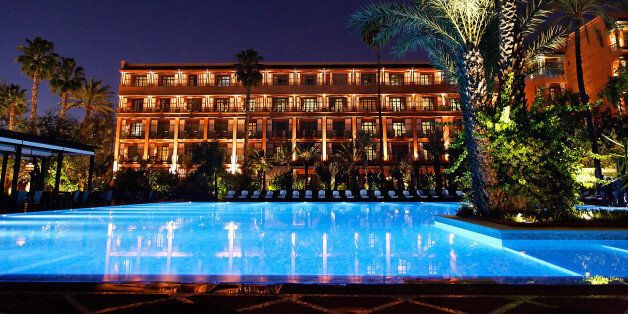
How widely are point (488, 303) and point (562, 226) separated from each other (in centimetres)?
646

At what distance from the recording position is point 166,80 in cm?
5309

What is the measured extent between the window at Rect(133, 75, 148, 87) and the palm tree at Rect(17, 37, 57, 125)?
58.9ft

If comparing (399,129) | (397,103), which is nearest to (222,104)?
(397,103)

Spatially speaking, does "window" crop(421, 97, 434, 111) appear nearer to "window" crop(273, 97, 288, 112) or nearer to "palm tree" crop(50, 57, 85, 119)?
"window" crop(273, 97, 288, 112)

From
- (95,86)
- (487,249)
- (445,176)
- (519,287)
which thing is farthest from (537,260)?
(95,86)

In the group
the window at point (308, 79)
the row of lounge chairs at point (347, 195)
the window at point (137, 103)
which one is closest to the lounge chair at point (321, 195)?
the row of lounge chairs at point (347, 195)

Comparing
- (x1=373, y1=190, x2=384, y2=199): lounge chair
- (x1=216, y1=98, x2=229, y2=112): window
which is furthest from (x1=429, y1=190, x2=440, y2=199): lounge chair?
(x1=216, y1=98, x2=229, y2=112): window

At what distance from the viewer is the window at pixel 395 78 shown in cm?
5169

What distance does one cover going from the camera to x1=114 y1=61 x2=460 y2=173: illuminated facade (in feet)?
165

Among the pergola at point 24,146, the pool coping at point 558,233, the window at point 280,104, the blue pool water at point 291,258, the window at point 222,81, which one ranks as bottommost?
the blue pool water at point 291,258

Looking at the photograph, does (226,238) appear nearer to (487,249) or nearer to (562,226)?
(487,249)

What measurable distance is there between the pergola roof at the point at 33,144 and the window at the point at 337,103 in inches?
1313

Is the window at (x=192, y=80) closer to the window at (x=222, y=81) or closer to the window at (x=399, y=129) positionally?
the window at (x=222, y=81)

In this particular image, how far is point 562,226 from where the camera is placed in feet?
28.3
